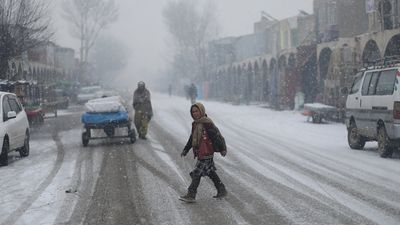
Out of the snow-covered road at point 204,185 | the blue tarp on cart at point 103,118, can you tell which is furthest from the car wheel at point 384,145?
the blue tarp on cart at point 103,118

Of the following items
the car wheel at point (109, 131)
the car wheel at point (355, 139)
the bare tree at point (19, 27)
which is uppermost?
the bare tree at point (19, 27)

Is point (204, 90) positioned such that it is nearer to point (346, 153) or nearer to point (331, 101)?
point (331, 101)

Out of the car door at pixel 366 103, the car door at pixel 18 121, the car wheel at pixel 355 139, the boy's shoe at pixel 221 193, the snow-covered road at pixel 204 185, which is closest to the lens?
the snow-covered road at pixel 204 185

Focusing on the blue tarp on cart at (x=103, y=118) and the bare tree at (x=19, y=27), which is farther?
the bare tree at (x=19, y=27)

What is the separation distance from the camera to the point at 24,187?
32.8 feet

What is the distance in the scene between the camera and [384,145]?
13.2 metres

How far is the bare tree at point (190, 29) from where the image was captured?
261ft

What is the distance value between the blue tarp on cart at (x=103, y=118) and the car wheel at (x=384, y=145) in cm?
728

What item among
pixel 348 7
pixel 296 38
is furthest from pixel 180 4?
pixel 348 7

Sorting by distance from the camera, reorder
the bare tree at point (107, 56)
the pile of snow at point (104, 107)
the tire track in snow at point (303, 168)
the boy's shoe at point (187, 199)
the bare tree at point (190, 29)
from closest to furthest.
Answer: the tire track in snow at point (303, 168) → the boy's shoe at point (187, 199) → the pile of snow at point (104, 107) → the bare tree at point (190, 29) → the bare tree at point (107, 56)

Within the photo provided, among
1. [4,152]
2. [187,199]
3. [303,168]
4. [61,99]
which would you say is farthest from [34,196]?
[61,99]

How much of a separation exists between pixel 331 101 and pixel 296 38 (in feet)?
60.3

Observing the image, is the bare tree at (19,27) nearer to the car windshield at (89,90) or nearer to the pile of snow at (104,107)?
the pile of snow at (104,107)

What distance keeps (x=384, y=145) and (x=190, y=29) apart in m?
68.5
